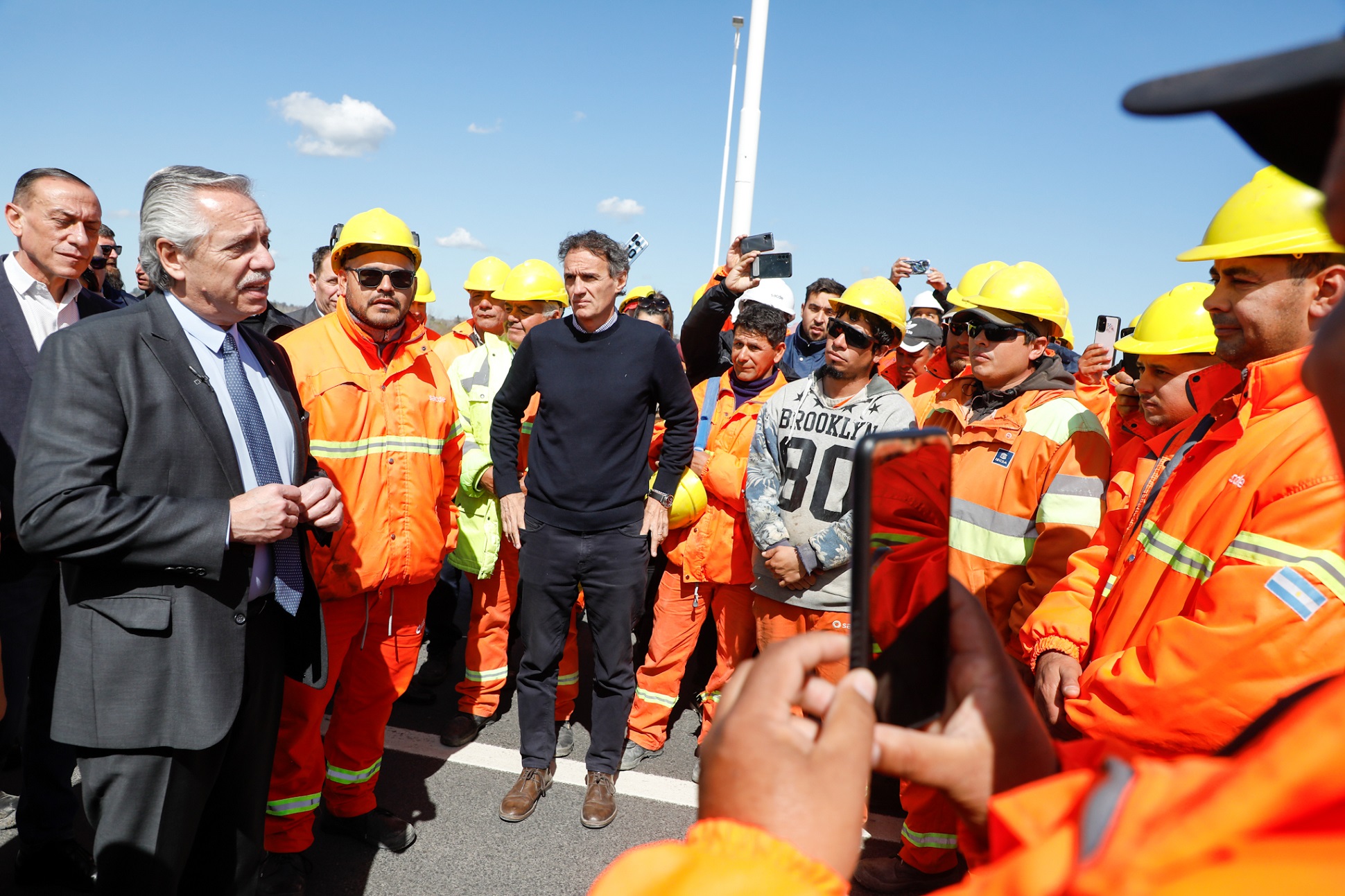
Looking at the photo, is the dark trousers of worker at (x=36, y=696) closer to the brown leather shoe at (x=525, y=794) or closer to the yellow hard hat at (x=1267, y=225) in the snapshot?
the brown leather shoe at (x=525, y=794)

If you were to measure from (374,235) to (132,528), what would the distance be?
1.78 meters

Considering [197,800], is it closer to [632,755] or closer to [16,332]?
[16,332]

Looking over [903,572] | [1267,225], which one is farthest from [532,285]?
[903,572]

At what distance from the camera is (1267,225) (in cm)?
192

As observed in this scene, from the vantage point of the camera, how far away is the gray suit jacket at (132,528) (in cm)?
189

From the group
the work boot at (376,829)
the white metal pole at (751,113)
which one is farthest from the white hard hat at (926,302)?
the work boot at (376,829)

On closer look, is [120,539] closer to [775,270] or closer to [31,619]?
[31,619]

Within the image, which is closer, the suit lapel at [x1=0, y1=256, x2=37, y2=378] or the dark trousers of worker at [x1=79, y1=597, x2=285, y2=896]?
the dark trousers of worker at [x1=79, y1=597, x2=285, y2=896]

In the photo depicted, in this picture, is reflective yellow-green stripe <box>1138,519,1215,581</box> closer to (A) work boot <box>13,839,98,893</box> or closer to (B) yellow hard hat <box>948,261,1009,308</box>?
(B) yellow hard hat <box>948,261,1009,308</box>

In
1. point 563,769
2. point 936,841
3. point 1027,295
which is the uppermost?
point 1027,295

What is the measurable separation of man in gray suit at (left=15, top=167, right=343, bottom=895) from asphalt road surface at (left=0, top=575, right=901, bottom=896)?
895 millimetres

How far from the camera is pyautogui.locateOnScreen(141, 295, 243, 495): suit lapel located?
6.72 feet

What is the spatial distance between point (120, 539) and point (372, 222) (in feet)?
6.24

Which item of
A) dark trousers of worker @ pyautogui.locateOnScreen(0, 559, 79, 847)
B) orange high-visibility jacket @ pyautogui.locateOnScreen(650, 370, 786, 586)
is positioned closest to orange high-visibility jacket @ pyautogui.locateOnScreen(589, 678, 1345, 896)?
dark trousers of worker @ pyautogui.locateOnScreen(0, 559, 79, 847)
